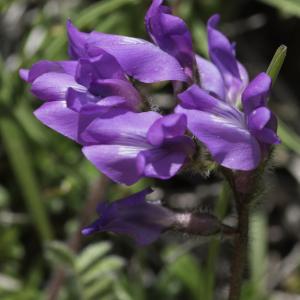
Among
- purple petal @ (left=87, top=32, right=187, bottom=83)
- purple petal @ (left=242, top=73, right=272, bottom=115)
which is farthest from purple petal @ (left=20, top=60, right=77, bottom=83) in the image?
purple petal @ (left=242, top=73, right=272, bottom=115)

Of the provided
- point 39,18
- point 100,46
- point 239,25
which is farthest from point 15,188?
point 100,46

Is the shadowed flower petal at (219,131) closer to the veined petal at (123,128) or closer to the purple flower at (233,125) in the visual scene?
the purple flower at (233,125)

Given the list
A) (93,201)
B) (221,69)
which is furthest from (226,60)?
(93,201)

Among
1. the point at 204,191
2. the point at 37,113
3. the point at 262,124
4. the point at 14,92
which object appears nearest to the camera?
the point at 262,124

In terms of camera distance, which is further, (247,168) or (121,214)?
(121,214)

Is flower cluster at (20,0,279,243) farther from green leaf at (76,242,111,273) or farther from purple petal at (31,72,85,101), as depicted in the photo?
green leaf at (76,242,111,273)

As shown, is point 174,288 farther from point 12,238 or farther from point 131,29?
point 131,29

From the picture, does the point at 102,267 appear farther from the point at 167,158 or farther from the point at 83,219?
the point at 167,158
